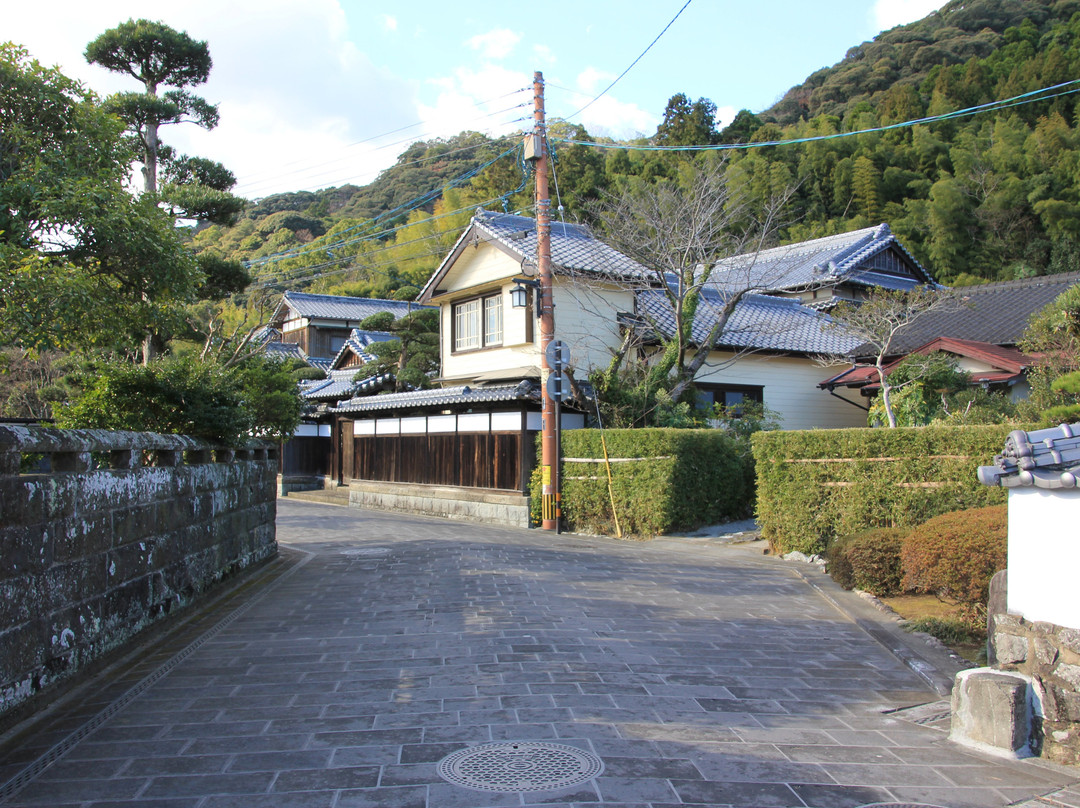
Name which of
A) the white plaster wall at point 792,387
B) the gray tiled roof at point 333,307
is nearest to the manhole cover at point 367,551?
the white plaster wall at point 792,387

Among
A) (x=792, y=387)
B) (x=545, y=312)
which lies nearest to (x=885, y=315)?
(x=792, y=387)

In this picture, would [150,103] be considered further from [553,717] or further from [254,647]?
[553,717]

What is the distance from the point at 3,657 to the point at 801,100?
72.7 meters

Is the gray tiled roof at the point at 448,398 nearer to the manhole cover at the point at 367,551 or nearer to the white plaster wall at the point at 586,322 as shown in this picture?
the white plaster wall at the point at 586,322

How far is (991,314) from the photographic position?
22406 millimetres

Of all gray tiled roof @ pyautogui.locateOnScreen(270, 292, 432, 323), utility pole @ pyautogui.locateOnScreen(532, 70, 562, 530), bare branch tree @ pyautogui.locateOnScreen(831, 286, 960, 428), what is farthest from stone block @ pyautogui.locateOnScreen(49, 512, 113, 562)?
gray tiled roof @ pyautogui.locateOnScreen(270, 292, 432, 323)

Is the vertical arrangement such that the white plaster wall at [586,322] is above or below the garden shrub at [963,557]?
above

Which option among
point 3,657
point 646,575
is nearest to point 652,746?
point 3,657

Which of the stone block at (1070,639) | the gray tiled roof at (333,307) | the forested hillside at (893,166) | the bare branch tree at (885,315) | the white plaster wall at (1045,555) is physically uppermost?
the forested hillside at (893,166)

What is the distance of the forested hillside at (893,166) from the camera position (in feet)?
119

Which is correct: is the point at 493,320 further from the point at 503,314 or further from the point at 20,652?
the point at 20,652

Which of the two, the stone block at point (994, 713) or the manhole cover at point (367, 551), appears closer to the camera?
the stone block at point (994, 713)

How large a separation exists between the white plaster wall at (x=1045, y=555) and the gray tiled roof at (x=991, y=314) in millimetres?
17108

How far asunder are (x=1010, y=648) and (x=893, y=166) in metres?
41.7
